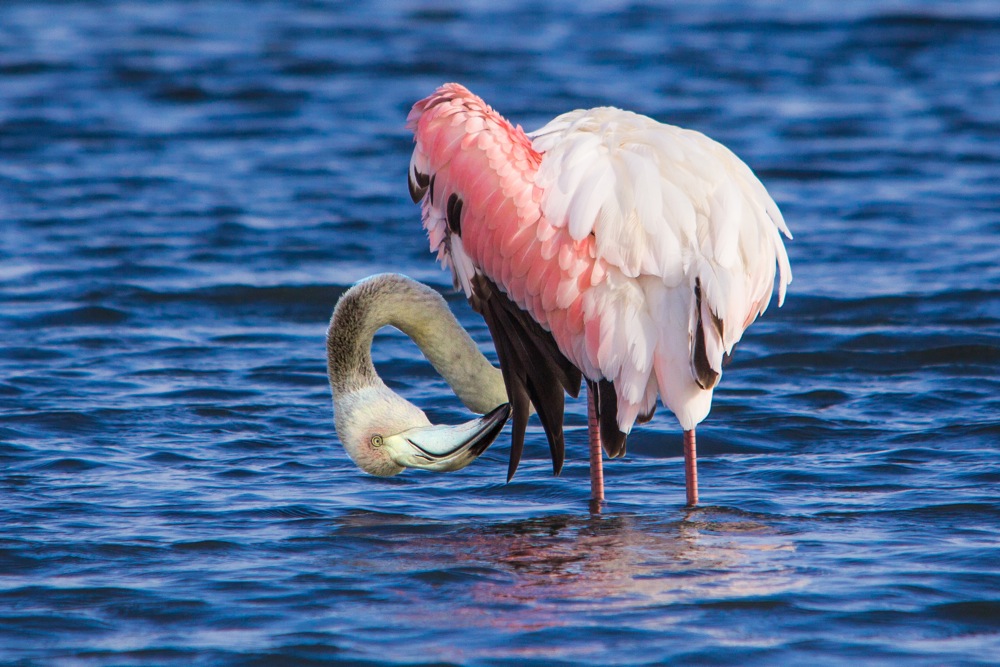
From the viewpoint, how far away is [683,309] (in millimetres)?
5648

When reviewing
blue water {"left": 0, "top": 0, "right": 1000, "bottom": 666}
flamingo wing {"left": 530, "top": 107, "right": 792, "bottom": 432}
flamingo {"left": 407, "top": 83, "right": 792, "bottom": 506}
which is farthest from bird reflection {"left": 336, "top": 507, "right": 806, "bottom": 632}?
flamingo wing {"left": 530, "top": 107, "right": 792, "bottom": 432}

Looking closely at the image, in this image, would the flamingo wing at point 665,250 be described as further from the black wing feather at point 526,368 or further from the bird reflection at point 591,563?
the bird reflection at point 591,563

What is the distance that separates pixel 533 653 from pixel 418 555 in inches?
44.9

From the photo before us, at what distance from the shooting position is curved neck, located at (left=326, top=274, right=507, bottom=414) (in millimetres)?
6062

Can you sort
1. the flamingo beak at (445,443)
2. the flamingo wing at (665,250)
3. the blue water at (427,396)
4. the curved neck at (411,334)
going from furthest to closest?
the curved neck at (411,334) < the flamingo beak at (445,443) < the flamingo wing at (665,250) < the blue water at (427,396)

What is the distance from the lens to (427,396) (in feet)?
28.2

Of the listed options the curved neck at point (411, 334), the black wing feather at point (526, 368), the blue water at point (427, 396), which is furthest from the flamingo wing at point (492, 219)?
the blue water at point (427, 396)

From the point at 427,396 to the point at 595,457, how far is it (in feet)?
8.30

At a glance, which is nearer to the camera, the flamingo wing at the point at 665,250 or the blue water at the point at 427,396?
the blue water at the point at 427,396

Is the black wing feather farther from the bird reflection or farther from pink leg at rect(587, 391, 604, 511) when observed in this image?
the bird reflection

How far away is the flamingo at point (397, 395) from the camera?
5.84 metres

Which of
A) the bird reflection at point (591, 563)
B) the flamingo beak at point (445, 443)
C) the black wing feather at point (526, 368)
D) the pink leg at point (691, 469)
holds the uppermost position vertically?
the black wing feather at point (526, 368)

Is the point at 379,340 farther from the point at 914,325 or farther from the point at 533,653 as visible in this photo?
the point at 533,653

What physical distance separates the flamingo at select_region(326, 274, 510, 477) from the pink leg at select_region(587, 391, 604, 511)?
39 cm
